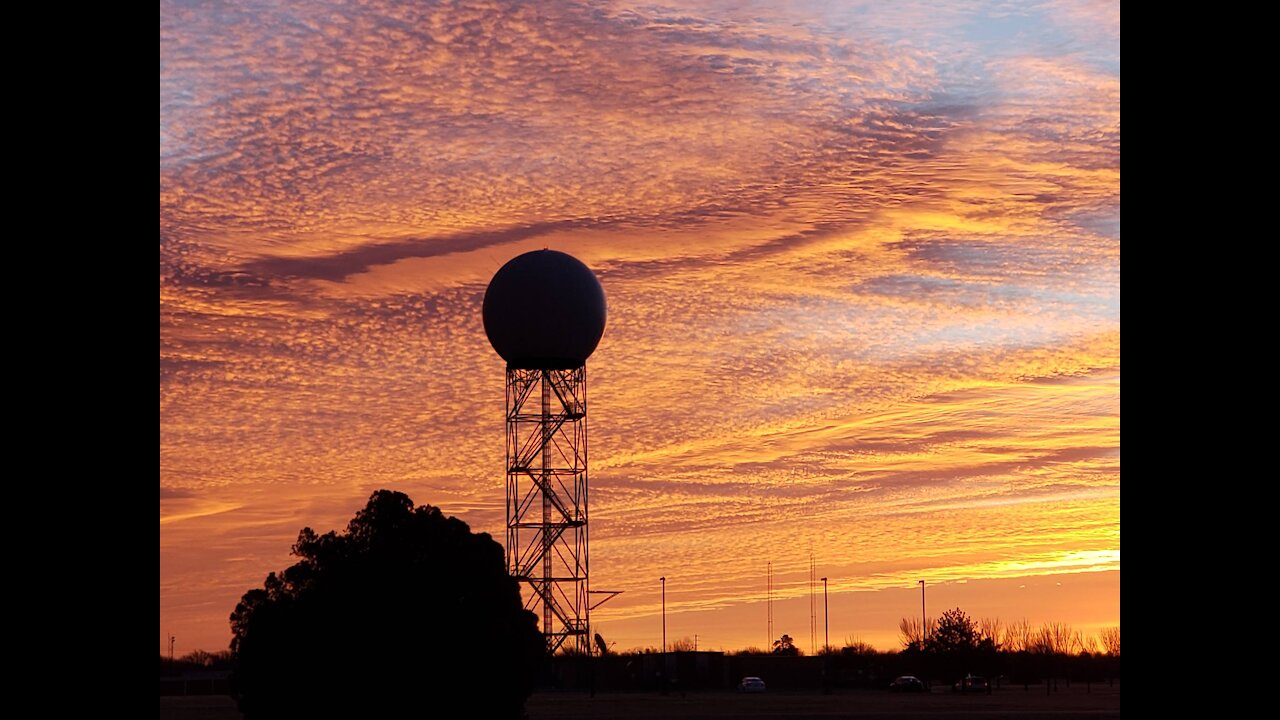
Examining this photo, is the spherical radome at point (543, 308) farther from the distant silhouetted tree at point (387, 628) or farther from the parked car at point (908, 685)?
the parked car at point (908, 685)

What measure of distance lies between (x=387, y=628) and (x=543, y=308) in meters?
31.7

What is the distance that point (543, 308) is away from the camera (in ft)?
223

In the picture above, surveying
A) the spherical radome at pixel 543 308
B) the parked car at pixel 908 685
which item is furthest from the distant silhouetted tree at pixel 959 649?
the spherical radome at pixel 543 308

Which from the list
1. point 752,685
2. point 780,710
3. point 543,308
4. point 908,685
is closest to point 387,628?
point 543,308

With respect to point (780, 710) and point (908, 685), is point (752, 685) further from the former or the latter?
point (780, 710)

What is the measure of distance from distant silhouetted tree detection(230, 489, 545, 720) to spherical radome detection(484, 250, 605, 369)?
2843cm

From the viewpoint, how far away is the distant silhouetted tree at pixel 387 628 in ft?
122

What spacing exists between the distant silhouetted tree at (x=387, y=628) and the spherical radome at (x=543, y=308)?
2843 cm

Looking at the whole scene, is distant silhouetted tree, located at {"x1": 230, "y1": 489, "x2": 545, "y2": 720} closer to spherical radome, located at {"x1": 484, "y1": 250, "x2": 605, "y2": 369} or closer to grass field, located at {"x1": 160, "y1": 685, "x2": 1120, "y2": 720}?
grass field, located at {"x1": 160, "y1": 685, "x2": 1120, "y2": 720}
